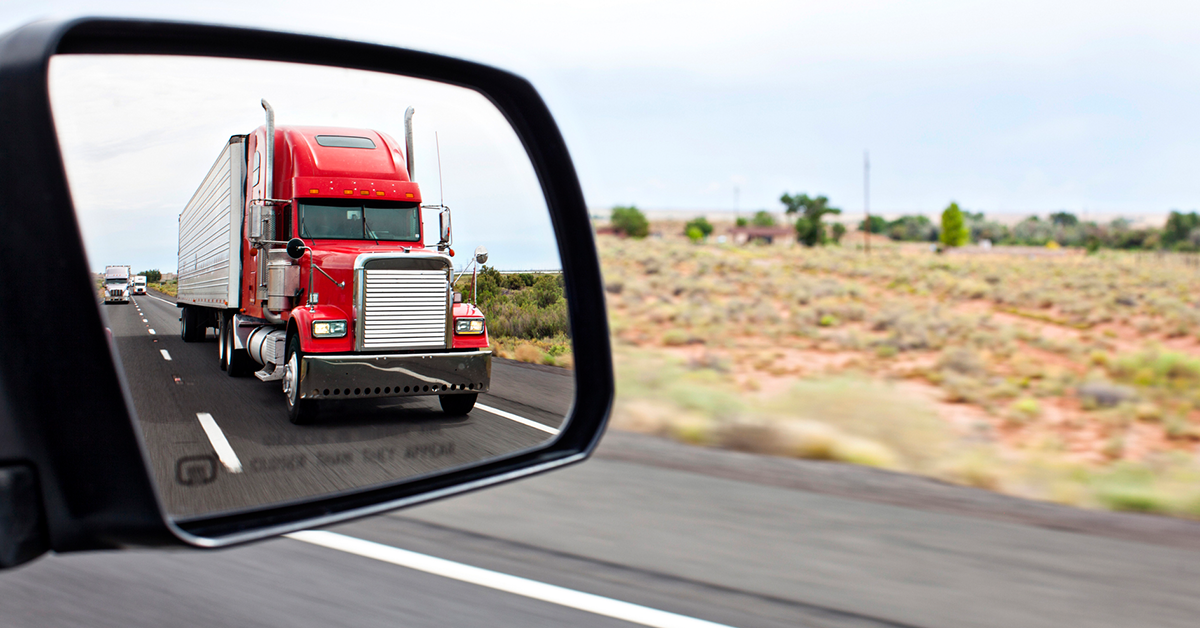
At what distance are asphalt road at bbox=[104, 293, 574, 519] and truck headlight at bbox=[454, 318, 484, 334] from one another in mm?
73

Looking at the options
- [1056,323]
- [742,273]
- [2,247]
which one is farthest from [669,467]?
[742,273]

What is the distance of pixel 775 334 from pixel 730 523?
15070mm

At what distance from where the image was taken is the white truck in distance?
1.31 metres

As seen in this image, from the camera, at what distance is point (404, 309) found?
1667 millimetres

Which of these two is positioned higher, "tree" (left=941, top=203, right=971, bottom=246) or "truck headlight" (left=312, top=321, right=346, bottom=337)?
"tree" (left=941, top=203, right=971, bottom=246)

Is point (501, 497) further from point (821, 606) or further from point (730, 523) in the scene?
point (821, 606)

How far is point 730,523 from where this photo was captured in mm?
5203

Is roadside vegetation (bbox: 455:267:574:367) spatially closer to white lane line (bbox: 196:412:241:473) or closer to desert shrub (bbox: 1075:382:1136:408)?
white lane line (bbox: 196:412:241:473)

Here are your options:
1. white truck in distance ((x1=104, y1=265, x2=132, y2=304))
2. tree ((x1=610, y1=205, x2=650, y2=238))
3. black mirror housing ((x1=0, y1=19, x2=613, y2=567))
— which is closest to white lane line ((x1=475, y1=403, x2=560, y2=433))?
black mirror housing ((x1=0, y1=19, x2=613, y2=567))

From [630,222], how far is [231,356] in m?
93.1

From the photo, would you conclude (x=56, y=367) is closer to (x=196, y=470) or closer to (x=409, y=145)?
(x=196, y=470)

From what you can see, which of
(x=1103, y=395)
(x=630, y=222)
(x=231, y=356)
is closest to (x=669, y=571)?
(x=231, y=356)

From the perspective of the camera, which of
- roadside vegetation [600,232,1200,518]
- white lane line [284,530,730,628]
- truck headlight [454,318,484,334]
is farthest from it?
roadside vegetation [600,232,1200,518]

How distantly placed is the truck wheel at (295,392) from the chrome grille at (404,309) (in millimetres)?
117
